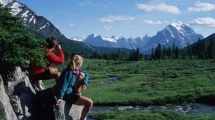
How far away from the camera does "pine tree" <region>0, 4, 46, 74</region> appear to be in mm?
10751

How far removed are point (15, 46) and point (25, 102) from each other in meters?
2.47

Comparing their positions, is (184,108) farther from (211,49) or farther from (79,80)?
(211,49)

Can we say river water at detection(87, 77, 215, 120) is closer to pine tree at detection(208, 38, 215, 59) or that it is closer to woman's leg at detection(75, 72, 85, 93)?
woman's leg at detection(75, 72, 85, 93)

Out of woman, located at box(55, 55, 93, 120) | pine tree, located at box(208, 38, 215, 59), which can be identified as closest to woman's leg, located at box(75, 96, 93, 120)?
woman, located at box(55, 55, 93, 120)

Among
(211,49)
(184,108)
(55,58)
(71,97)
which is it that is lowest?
(184,108)

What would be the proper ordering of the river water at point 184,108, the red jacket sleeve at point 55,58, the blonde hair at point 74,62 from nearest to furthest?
1. the blonde hair at point 74,62
2. the red jacket sleeve at point 55,58
3. the river water at point 184,108

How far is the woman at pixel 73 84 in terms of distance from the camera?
11070mm

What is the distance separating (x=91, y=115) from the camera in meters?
29.3

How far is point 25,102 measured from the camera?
37.3 ft

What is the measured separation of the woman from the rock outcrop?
41 cm

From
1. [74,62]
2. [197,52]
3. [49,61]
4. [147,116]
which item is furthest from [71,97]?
[197,52]

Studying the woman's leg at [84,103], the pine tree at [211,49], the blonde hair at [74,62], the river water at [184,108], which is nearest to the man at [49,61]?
the blonde hair at [74,62]

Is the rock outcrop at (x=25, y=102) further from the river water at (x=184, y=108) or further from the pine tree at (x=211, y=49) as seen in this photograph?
the pine tree at (x=211, y=49)

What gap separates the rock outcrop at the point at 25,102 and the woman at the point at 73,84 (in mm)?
415
